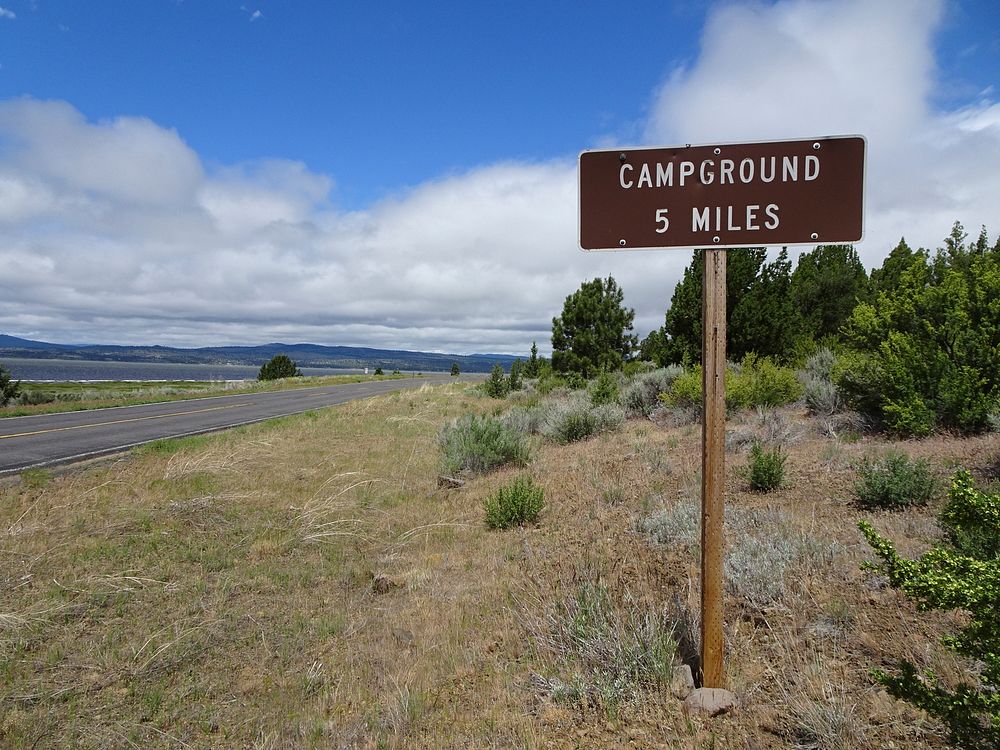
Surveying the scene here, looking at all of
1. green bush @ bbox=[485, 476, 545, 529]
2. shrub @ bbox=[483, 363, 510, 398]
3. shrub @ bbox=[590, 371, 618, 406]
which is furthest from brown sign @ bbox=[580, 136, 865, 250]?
shrub @ bbox=[483, 363, 510, 398]

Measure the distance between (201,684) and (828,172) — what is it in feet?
15.1

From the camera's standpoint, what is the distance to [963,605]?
2.00 meters

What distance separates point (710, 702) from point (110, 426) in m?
19.5

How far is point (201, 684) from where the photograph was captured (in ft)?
11.8

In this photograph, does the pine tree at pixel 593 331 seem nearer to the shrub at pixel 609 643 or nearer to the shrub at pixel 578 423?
the shrub at pixel 578 423

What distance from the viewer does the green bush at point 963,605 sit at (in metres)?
1.90

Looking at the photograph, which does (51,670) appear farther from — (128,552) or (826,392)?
(826,392)

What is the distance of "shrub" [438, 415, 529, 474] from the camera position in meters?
9.52

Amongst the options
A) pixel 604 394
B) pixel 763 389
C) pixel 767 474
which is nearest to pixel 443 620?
pixel 767 474

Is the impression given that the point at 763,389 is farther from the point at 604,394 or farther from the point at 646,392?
the point at 604,394

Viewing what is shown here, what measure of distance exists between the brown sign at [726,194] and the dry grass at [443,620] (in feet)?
6.84

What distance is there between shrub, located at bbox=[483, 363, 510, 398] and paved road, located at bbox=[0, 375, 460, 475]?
7896mm

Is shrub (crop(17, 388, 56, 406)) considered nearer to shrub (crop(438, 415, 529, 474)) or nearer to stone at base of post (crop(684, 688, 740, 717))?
shrub (crop(438, 415, 529, 474))

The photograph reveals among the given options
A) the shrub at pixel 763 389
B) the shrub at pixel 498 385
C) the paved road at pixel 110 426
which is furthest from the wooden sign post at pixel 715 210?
the shrub at pixel 498 385
